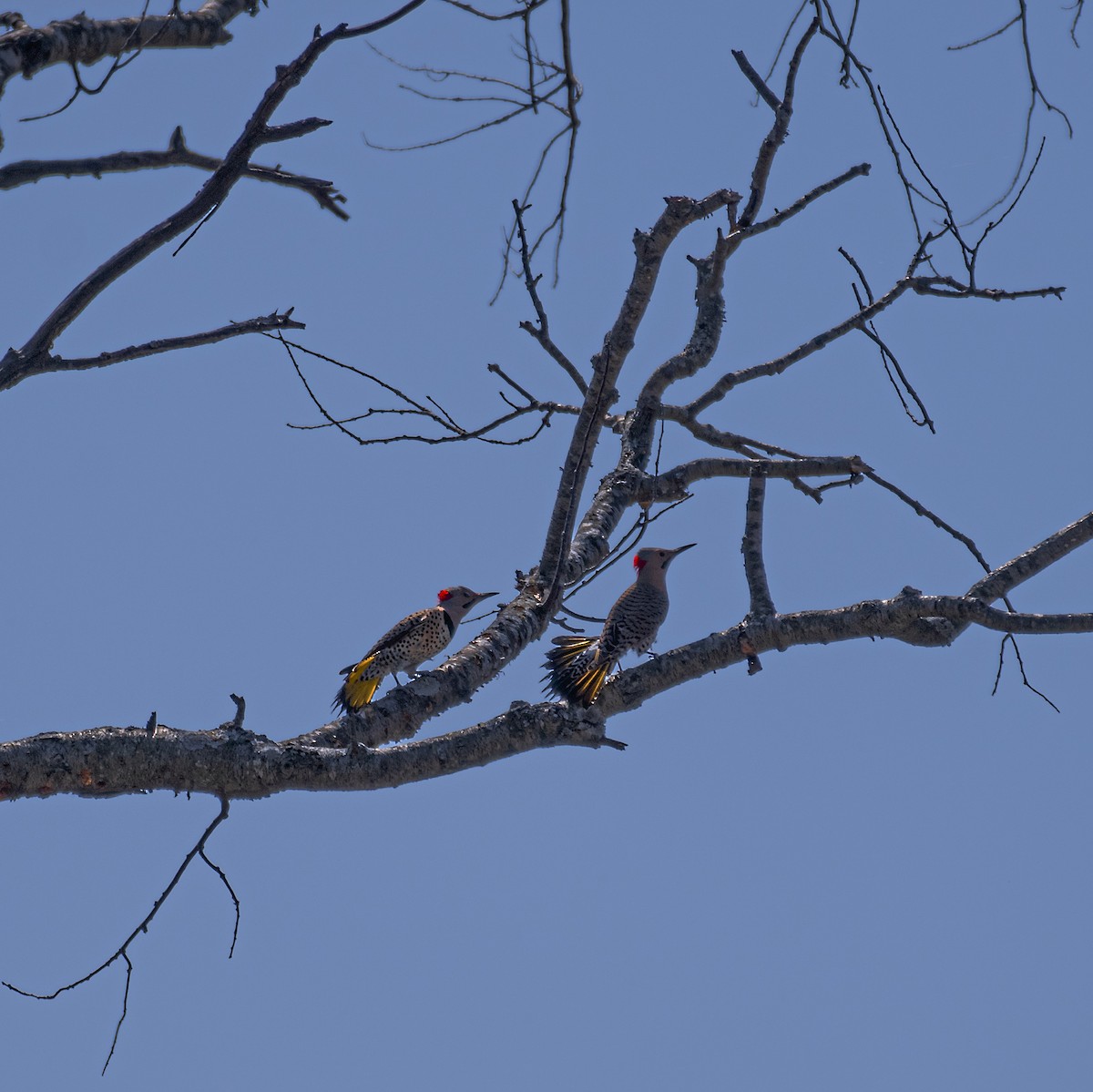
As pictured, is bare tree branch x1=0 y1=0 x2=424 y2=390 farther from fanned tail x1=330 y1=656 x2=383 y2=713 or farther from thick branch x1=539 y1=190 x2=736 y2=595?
fanned tail x1=330 y1=656 x2=383 y2=713

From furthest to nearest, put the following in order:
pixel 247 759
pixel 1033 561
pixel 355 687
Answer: pixel 355 687 < pixel 1033 561 < pixel 247 759

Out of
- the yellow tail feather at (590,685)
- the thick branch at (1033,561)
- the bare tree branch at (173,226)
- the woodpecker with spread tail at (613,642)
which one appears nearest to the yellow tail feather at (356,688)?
the woodpecker with spread tail at (613,642)

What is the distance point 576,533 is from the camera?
5.41m

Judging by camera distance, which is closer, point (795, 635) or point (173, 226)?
point (173, 226)

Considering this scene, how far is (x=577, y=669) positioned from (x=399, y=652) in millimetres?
1911

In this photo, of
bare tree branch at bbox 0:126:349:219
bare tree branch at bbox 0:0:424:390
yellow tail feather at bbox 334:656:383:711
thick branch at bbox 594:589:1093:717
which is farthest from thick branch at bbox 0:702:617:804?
yellow tail feather at bbox 334:656:383:711

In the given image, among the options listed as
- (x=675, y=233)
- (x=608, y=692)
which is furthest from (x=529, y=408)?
(x=608, y=692)

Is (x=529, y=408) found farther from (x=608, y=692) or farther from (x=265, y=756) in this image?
(x=265, y=756)

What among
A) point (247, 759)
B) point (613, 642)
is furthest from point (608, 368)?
point (247, 759)

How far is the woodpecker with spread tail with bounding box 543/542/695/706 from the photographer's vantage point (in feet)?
16.2

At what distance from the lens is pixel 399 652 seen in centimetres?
706

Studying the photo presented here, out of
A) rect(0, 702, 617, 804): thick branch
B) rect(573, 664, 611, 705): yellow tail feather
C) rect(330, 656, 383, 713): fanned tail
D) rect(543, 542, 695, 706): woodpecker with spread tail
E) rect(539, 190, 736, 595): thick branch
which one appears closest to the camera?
rect(0, 702, 617, 804): thick branch

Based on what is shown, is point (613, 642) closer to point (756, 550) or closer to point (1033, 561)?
point (756, 550)

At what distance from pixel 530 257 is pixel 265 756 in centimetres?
194
